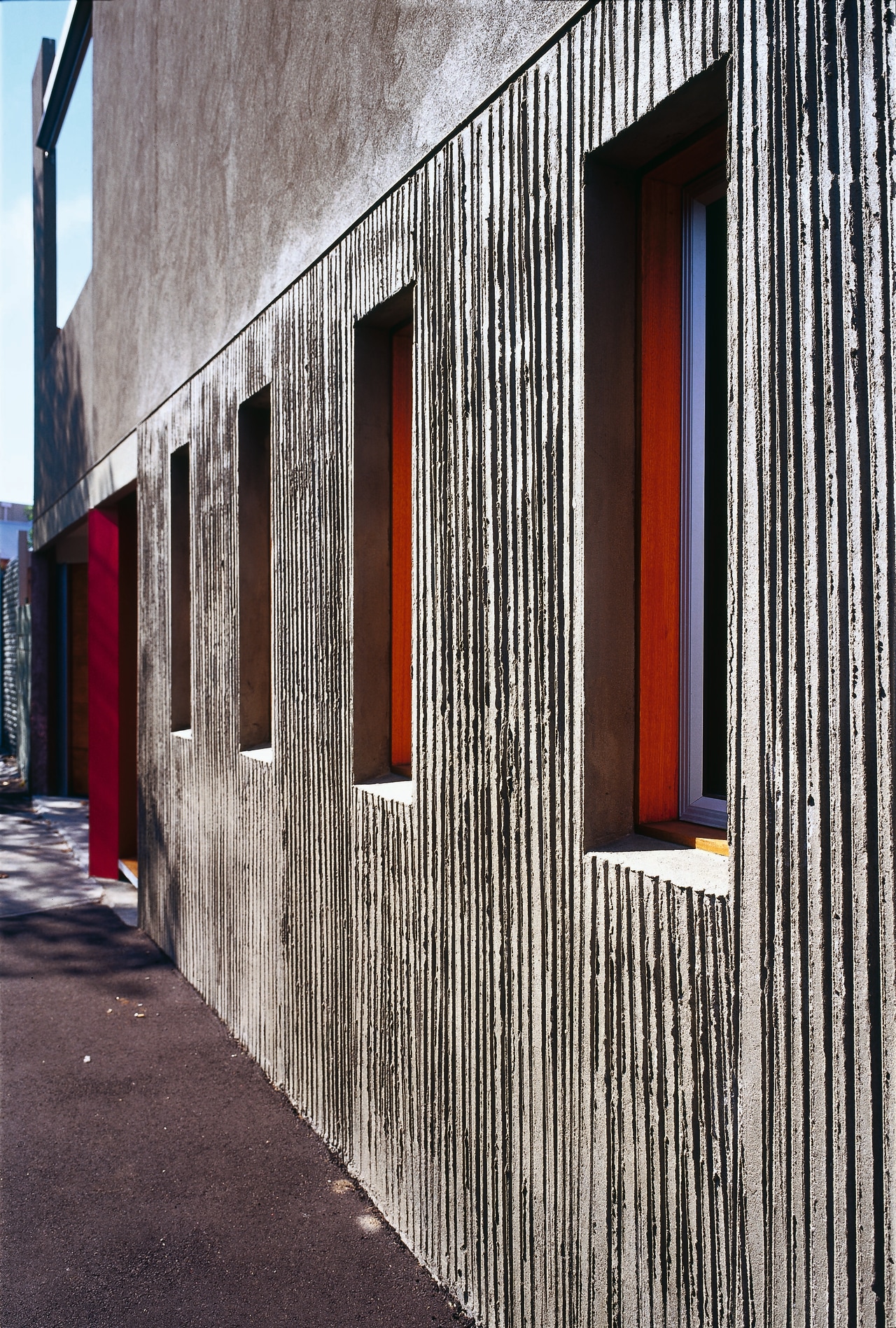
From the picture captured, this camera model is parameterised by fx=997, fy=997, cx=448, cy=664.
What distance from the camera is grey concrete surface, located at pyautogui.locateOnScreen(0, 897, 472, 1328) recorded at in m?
3.13

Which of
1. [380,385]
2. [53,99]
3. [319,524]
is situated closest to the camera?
[380,385]

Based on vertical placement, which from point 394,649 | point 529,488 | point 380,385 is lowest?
point 394,649

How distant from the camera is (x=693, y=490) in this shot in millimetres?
2568

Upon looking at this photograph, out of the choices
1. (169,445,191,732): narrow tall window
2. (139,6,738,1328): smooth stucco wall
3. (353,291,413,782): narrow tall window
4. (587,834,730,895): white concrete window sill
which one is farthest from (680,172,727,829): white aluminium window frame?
(169,445,191,732): narrow tall window

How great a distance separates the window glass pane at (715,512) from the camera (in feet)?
8.21

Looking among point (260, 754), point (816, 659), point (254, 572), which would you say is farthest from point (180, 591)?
point (816, 659)

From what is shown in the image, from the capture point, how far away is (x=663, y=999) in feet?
7.22

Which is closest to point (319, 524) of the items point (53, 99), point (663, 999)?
point (663, 999)

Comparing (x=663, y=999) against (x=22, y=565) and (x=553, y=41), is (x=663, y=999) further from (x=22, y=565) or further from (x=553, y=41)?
(x=22, y=565)

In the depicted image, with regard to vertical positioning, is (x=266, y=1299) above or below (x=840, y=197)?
below

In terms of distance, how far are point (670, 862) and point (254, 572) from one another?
3572 mm

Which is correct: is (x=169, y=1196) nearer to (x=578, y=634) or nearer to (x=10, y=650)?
(x=578, y=634)

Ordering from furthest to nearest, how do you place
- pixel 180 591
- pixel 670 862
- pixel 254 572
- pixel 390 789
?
1. pixel 180 591
2. pixel 254 572
3. pixel 390 789
4. pixel 670 862

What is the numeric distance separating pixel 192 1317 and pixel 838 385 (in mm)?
3164
